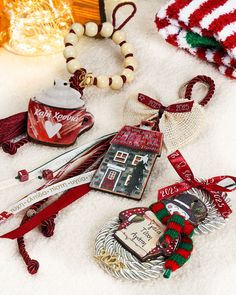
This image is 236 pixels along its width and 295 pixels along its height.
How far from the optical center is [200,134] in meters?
1.14

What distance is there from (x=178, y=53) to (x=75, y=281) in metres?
0.66

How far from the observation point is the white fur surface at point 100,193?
0.88 metres

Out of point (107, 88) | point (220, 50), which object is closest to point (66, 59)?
point (107, 88)

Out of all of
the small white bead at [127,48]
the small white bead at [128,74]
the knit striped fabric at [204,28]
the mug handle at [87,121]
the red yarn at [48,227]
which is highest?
the knit striped fabric at [204,28]

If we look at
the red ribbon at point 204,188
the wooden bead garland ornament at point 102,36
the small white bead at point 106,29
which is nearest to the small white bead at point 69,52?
the wooden bead garland ornament at point 102,36

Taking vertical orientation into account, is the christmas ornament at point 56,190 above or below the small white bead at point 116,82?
below

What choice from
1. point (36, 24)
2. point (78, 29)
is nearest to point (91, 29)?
point (78, 29)

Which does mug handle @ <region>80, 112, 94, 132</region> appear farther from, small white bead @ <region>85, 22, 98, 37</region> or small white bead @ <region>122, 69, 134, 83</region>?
small white bead @ <region>85, 22, 98, 37</region>

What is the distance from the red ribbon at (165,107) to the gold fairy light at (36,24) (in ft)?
1.03

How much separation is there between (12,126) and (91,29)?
1.11 ft

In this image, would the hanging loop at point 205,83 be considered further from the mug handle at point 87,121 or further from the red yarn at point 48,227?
the red yarn at point 48,227

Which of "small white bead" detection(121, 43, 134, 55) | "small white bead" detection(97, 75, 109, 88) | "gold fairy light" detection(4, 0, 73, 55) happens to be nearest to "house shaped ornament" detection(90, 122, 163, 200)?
"small white bead" detection(97, 75, 109, 88)

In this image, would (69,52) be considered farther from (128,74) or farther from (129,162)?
(129,162)

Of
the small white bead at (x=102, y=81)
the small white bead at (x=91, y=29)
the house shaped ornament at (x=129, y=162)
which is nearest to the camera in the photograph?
the house shaped ornament at (x=129, y=162)
